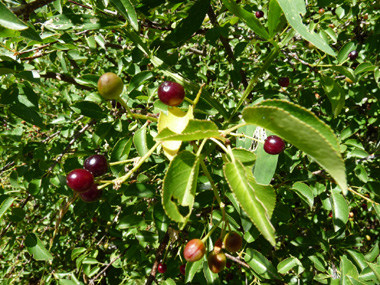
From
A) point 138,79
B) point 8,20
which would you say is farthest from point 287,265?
point 8,20

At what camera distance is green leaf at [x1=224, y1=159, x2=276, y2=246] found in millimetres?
633

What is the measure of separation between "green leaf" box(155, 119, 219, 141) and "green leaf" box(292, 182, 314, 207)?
0.90 meters

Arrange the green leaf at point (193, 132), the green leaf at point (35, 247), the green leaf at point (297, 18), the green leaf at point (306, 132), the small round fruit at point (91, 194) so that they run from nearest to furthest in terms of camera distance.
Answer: the green leaf at point (306, 132) < the green leaf at point (193, 132) < the green leaf at point (297, 18) < the small round fruit at point (91, 194) < the green leaf at point (35, 247)

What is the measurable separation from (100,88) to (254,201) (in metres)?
0.55

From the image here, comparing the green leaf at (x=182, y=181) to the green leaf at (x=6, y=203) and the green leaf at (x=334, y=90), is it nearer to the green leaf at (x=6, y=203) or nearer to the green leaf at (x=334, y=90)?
the green leaf at (x=334, y=90)

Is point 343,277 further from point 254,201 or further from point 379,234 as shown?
point 379,234

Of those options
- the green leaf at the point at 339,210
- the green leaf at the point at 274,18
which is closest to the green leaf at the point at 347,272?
the green leaf at the point at 339,210

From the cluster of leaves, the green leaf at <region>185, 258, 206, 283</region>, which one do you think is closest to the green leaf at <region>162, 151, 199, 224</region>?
the cluster of leaves

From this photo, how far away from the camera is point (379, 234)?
344 centimetres

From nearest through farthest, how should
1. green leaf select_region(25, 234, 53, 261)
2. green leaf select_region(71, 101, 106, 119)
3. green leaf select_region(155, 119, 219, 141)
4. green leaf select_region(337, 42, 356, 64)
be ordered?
green leaf select_region(155, 119, 219, 141), green leaf select_region(71, 101, 106, 119), green leaf select_region(25, 234, 53, 261), green leaf select_region(337, 42, 356, 64)

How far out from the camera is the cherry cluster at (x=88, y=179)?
2.83 feet

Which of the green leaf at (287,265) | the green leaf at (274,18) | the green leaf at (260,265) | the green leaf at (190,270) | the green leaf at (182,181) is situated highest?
the green leaf at (274,18)

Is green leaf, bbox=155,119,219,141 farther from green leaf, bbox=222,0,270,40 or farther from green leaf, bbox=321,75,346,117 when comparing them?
green leaf, bbox=321,75,346,117

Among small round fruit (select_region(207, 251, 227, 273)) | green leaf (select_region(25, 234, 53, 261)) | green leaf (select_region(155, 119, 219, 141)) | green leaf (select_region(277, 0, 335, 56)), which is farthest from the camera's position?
green leaf (select_region(25, 234, 53, 261))
